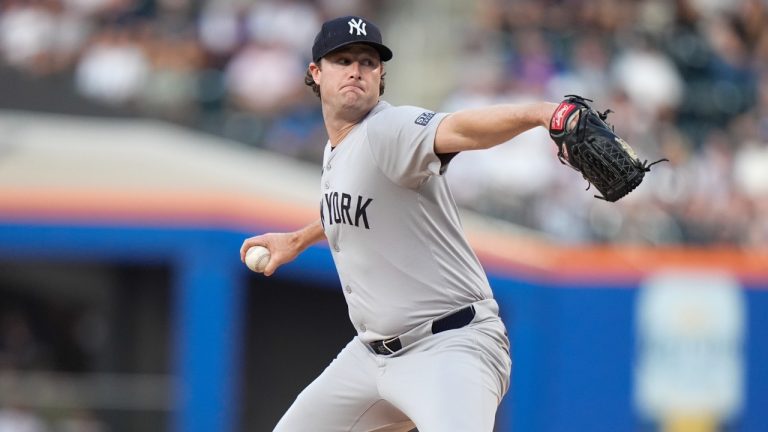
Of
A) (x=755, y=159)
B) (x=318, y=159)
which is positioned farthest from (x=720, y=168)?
(x=318, y=159)

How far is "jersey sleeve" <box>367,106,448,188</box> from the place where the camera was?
444 cm

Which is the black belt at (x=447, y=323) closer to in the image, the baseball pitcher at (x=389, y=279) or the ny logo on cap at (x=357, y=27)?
the baseball pitcher at (x=389, y=279)

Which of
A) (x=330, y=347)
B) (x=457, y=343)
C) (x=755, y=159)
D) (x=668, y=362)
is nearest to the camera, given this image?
(x=457, y=343)

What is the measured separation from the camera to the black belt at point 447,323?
4.91 m

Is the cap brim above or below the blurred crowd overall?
below

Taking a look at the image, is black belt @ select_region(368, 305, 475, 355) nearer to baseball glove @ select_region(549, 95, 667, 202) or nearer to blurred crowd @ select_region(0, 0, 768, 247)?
baseball glove @ select_region(549, 95, 667, 202)

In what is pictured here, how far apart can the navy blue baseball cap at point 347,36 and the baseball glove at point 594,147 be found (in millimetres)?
969

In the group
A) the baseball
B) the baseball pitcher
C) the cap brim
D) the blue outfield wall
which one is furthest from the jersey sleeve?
the blue outfield wall

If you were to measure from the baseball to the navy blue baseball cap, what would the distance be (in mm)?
859

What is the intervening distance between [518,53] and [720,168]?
2.14 metres

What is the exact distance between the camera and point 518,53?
41.1ft

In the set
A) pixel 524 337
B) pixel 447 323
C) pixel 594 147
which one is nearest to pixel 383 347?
pixel 447 323

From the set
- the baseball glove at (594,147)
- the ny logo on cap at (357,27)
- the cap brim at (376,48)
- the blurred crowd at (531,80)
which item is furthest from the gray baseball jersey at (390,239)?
the blurred crowd at (531,80)

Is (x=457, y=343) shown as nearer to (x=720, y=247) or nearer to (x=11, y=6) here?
(x=720, y=247)
